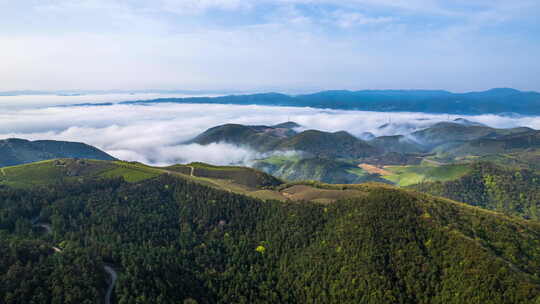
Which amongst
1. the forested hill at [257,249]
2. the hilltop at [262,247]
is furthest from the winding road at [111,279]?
the forested hill at [257,249]

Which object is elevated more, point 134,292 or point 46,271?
point 46,271

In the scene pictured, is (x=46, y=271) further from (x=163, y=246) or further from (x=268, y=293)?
(x=268, y=293)

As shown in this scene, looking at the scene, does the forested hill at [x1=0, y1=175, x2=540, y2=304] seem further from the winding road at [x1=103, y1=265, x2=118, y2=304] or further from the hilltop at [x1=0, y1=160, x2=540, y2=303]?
the winding road at [x1=103, y1=265, x2=118, y2=304]

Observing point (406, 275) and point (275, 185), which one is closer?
point (406, 275)

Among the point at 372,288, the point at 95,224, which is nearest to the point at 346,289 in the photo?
the point at 372,288

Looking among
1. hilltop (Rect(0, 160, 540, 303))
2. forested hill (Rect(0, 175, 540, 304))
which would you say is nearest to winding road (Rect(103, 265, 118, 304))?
hilltop (Rect(0, 160, 540, 303))

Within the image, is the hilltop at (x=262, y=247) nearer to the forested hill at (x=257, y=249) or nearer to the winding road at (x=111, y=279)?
the forested hill at (x=257, y=249)

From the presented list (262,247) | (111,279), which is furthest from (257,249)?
(111,279)

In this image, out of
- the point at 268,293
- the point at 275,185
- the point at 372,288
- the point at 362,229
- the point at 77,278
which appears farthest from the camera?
the point at 275,185
